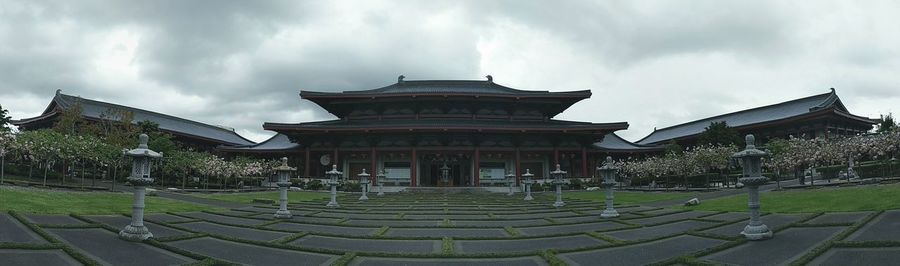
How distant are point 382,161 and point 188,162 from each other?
1576 cm

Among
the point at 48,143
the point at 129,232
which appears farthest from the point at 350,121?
the point at 129,232

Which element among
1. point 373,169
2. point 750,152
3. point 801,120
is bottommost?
point 373,169

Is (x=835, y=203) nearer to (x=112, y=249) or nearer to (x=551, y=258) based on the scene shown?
(x=551, y=258)

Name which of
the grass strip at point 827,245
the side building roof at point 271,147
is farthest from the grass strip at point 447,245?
the side building roof at point 271,147

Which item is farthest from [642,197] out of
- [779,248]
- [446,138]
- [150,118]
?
[150,118]

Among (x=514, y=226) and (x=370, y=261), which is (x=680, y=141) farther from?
(x=370, y=261)

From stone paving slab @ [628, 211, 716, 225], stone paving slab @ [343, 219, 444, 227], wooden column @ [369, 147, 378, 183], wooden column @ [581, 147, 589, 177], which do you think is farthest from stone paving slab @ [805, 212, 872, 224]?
wooden column @ [369, 147, 378, 183]

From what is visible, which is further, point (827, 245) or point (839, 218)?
point (839, 218)

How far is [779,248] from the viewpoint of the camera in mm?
7633

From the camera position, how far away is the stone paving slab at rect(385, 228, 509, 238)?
1041 centimetres

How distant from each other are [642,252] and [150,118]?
5439 cm

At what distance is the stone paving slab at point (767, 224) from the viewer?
9.50 meters

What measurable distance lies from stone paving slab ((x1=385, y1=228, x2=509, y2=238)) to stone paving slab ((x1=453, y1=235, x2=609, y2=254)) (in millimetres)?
946

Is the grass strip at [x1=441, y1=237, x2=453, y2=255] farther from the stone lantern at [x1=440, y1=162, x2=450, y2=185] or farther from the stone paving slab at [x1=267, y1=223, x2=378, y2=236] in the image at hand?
the stone lantern at [x1=440, y1=162, x2=450, y2=185]
